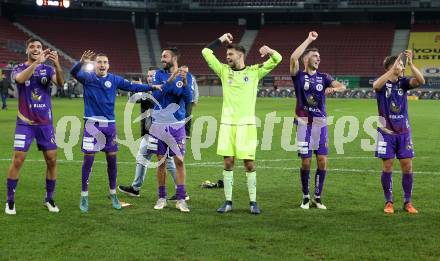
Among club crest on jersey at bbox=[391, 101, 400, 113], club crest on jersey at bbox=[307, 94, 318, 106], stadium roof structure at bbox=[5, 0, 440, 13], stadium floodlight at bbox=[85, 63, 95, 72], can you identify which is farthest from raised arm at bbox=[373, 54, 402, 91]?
stadium roof structure at bbox=[5, 0, 440, 13]

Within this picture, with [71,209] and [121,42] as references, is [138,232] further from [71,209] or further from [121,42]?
[121,42]

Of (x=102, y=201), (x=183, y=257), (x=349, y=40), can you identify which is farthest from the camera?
(x=349, y=40)

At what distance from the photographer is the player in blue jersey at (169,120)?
912cm

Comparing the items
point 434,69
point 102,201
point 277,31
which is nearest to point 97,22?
point 277,31

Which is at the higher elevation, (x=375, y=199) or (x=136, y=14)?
(x=136, y=14)

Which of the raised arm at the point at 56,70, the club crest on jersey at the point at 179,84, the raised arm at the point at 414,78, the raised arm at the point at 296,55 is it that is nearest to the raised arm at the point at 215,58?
the club crest on jersey at the point at 179,84

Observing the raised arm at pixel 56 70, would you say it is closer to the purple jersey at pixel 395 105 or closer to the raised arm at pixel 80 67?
the raised arm at pixel 80 67

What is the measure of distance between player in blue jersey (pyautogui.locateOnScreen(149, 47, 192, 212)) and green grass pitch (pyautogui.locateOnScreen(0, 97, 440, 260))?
53 centimetres

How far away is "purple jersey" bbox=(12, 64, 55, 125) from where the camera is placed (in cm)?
852

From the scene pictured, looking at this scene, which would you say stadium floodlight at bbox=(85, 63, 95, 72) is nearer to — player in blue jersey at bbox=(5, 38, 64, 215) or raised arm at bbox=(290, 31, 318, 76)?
player in blue jersey at bbox=(5, 38, 64, 215)

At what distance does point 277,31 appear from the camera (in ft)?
222

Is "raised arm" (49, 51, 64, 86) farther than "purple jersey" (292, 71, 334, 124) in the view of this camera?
No

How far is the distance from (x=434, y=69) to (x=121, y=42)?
32.4 m

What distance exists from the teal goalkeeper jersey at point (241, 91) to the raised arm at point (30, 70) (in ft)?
7.87
